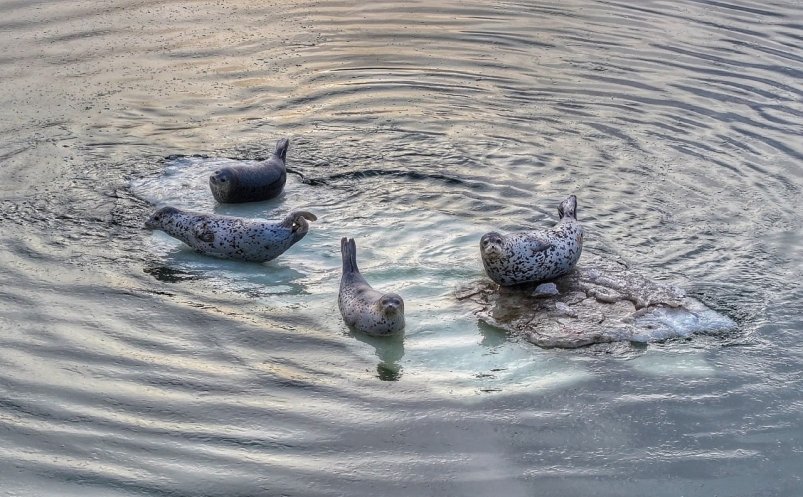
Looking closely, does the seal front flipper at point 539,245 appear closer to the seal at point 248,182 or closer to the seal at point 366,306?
the seal at point 366,306

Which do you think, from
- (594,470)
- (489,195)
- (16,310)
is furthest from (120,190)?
(594,470)

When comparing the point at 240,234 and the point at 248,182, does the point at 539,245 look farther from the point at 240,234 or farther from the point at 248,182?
the point at 248,182

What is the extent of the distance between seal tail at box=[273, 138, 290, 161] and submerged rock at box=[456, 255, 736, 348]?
8.43 feet

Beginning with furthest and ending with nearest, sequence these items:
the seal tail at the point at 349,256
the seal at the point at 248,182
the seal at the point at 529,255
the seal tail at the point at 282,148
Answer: the seal tail at the point at 282,148 → the seal at the point at 248,182 → the seal at the point at 529,255 → the seal tail at the point at 349,256

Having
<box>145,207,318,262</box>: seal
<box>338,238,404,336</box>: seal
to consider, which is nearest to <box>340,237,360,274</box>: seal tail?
<box>338,238,404,336</box>: seal

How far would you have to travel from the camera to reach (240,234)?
7.88 metres

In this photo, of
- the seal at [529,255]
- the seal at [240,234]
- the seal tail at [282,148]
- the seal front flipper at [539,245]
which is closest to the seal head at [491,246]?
the seal at [529,255]

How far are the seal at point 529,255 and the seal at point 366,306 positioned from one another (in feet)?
3.04

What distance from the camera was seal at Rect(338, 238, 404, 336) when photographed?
6.75 m

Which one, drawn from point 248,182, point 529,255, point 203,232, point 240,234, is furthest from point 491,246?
point 248,182

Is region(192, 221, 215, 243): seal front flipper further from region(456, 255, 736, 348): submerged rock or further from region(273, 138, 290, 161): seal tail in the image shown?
region(456, 255, 736, 348): submerged rock

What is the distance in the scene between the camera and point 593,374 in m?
6.59

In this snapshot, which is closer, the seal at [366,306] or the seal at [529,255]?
the seal at [366,306]

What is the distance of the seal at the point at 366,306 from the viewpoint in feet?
22.1
